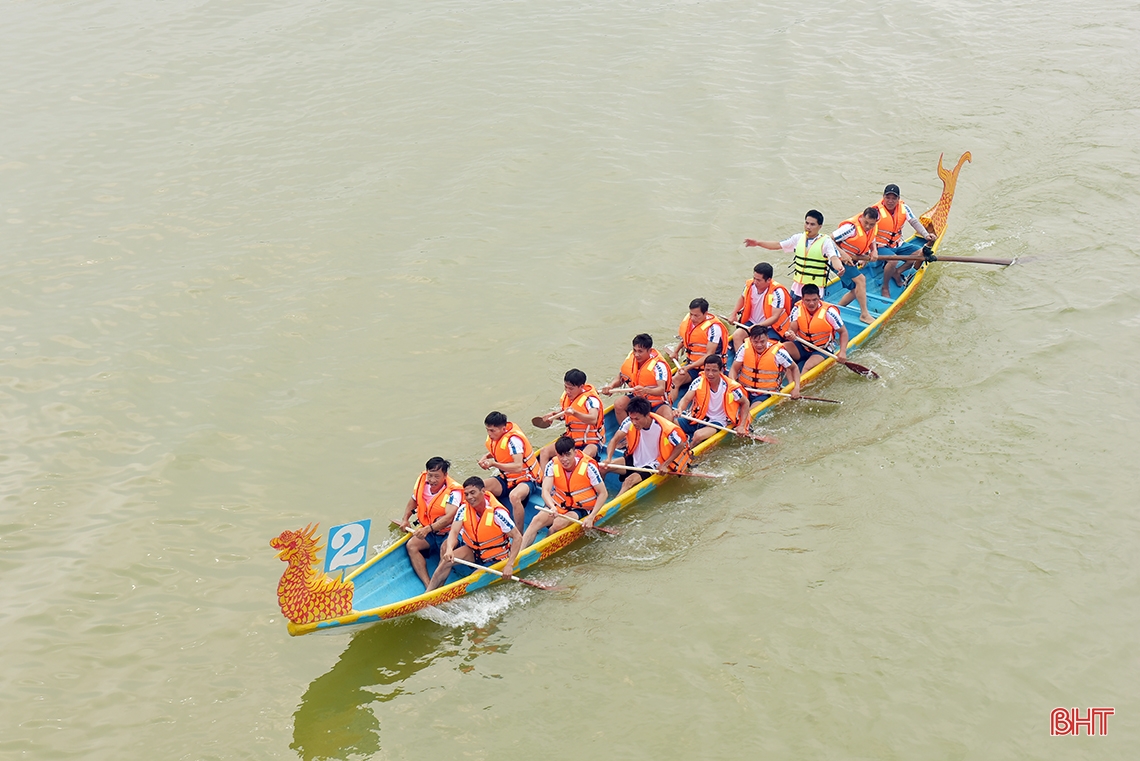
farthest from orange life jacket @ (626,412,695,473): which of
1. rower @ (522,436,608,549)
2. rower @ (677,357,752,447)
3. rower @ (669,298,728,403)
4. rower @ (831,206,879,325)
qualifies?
rower @ (831,206,879,325)

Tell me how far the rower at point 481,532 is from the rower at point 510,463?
23.2 inches

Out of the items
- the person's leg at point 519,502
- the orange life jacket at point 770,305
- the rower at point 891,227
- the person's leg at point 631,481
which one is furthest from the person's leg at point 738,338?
the person's leg at point 519,502

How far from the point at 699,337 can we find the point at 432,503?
405cm

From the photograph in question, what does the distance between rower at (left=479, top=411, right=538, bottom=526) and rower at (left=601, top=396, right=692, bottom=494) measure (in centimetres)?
84

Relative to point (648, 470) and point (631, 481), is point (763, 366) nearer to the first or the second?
point (648, 470)

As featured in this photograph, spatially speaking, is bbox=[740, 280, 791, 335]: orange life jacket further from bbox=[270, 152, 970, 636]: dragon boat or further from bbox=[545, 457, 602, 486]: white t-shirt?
bbox=[545, 457, 602, 486]: white t-shirt

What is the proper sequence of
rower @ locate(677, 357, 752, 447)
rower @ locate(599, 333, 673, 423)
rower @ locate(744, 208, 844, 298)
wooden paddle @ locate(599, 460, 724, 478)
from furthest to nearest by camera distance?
1. rower @ locate(744, 208, 844, 298)
2. rower @ locate(599, 333, 673, 423)
3. rower @ locate(677, 357, 752, 447)
4. wooden paddle @ locate(599, 460, 724, 478)

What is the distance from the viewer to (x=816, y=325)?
1148 centimetres

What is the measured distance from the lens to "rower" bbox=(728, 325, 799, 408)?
1095 centimetres

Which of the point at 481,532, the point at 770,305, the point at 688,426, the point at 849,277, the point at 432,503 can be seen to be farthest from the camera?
the point at 849,277

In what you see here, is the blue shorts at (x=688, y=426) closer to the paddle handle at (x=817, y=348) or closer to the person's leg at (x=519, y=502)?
the paddle handle at (x=817, y=348)

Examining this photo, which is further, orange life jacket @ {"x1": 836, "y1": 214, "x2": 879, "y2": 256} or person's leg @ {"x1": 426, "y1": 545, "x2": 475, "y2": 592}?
orange life jacket @ {"x1": 836, "y1": 214, "x2": 879, "y2": 256}

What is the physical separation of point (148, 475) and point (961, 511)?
8.60 meters

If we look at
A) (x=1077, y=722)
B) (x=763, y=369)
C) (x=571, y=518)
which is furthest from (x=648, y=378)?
(x=1077, y=722)
